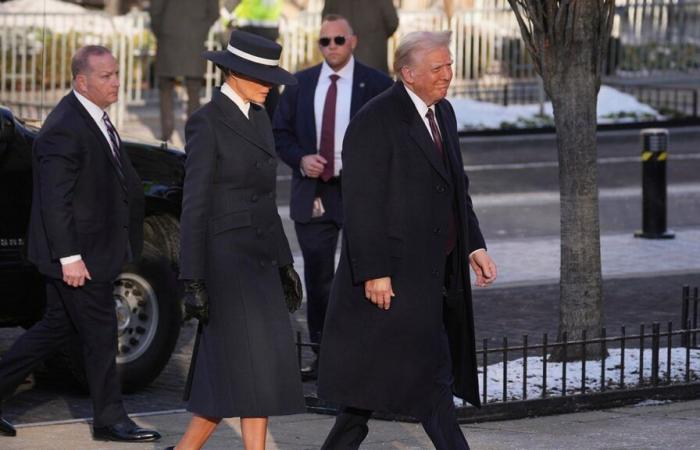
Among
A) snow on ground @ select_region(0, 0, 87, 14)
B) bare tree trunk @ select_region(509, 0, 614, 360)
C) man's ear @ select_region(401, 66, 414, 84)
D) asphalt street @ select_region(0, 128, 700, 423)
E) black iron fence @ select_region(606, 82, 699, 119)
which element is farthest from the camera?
black iron fence @ select_region(606, 82, 699, 119)

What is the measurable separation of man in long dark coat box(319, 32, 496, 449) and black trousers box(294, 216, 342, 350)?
264 cm

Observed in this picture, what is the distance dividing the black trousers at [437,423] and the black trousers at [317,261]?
2636mm

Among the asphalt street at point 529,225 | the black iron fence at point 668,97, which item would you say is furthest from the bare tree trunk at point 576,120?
the black iron fence at point 668,97

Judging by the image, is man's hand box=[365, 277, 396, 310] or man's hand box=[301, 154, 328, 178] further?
man's hand box=[301, 154, 328, 178]

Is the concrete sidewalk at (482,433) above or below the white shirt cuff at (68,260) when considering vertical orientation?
below

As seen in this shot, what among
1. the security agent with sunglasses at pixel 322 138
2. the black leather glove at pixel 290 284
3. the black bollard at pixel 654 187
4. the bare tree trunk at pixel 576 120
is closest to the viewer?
the black leather glove at pixel 290 284

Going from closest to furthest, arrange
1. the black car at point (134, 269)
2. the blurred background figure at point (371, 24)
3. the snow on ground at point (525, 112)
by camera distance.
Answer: the black car at point (134, 269) → the blurred background figure at point (371, 24) → the snow on ground at point (525, 112)

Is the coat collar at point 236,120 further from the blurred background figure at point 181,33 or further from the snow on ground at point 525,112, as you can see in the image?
the snow on ground at point 525,112

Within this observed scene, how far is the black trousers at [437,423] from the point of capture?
6.81 meters

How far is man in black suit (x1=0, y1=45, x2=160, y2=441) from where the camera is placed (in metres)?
7.96

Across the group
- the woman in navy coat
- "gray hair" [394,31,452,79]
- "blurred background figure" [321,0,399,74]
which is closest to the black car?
the woman in navy coat

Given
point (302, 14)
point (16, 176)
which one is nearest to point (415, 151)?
point (16, 176)

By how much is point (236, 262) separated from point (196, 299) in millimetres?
235

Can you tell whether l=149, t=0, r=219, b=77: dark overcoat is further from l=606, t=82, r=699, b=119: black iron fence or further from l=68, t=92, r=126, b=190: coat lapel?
l=68, t=92, r=126, b=190: coat lapel
